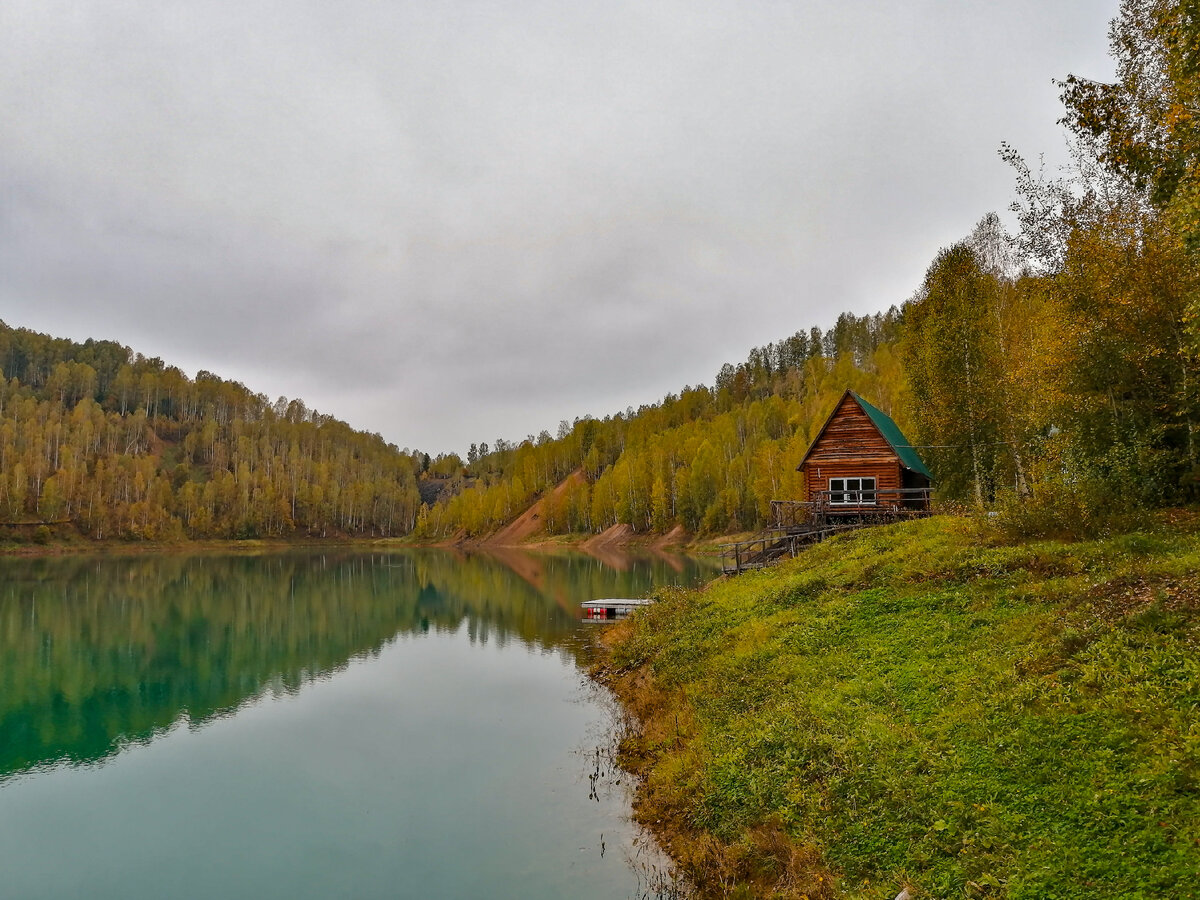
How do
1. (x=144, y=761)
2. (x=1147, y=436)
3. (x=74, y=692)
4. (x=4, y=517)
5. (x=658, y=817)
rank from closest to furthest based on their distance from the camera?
1. (x=658, y=817)
2. (x=1147, y=436)
3. (x=144, y=761)
4. (x=74, y=692)
5. (x=4, y=517)

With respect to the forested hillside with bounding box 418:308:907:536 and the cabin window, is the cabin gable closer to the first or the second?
the cabin window

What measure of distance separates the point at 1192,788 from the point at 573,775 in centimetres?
1449

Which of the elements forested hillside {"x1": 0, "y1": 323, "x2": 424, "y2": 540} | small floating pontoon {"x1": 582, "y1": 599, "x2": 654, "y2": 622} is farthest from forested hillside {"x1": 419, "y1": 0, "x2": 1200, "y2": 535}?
forested hillside {"x1": 0, "y1": 323, "x2": 424, "y2": 540}

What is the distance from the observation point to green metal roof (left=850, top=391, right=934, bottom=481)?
40.4 meters

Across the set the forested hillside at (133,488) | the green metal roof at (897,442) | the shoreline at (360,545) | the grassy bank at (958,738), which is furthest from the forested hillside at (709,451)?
the grassy bank at (958,738)

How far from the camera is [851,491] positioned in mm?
40438

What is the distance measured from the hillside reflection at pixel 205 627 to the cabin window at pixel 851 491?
730 inches

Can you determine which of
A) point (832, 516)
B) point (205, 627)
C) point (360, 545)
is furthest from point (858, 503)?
point (360, 545)

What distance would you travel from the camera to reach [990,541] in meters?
22.2

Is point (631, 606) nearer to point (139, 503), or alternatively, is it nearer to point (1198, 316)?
point (1198, 316)

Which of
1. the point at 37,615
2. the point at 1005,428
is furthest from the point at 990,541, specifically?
the point at 37,615

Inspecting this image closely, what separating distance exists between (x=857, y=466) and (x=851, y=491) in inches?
74.7

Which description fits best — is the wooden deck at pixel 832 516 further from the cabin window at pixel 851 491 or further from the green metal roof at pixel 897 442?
the green metal roof at pixel 897 442

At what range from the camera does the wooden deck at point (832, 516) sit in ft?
122
